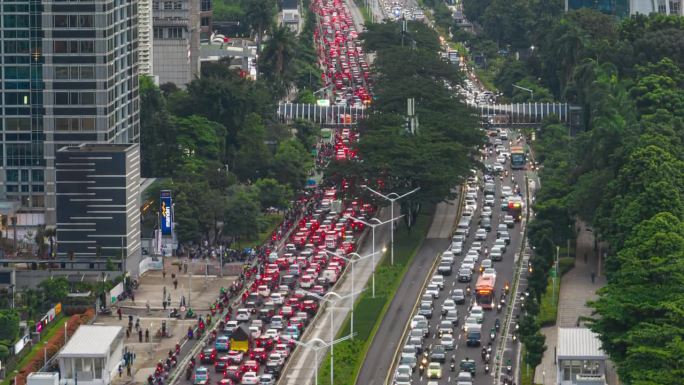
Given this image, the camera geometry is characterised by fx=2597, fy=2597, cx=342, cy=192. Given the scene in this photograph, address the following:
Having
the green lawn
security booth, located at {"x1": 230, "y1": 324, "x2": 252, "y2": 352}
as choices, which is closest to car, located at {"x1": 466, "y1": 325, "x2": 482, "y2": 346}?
security booth, located at {"x1": 230, "y1": 324, "x2": 252, "y2": 352}

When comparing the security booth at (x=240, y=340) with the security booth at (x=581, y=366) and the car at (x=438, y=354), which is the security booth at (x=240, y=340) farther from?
the security booth at (x=581, y=366)

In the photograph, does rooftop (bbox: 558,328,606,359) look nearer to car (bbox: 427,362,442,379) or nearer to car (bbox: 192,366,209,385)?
car (bbox: 427,362,442,379)

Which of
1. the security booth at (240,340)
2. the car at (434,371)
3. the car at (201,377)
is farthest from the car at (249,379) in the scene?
the car at (434,371)

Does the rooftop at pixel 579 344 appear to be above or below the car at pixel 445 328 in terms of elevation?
above

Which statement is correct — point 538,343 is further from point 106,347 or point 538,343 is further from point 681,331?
point 106,347

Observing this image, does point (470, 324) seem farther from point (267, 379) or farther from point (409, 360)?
point (267, 379)

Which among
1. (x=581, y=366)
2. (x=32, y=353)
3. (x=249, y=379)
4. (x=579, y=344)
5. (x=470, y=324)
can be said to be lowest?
(x=249, y=379)

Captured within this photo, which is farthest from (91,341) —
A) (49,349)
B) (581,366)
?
(581,366)
